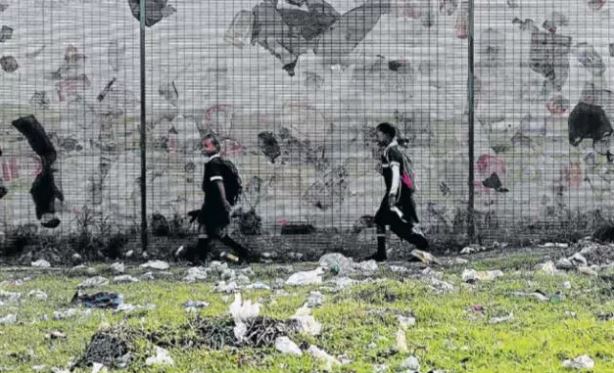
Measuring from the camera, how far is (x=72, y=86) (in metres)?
8.93

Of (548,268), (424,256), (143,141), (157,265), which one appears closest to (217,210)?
(157,265)

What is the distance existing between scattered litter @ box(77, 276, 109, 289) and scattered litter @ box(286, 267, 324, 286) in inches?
61.8

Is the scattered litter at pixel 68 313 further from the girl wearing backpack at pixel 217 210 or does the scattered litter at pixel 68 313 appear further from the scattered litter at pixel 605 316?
the scattered litter at pixel 605 316

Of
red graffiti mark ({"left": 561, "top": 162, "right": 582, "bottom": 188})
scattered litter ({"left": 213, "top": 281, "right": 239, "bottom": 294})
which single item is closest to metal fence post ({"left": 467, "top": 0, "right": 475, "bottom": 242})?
red graffiti mark ({"left": 561, "top": 162, "right": 582, "bottom": 188})

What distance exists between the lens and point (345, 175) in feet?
29.4

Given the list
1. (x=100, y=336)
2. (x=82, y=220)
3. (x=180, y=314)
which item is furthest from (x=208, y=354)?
(x=82, y=220)

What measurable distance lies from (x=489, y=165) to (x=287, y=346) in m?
4.93

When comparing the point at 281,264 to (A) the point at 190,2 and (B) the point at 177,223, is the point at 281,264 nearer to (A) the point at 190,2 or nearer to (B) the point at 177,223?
(B) the point at 177,223

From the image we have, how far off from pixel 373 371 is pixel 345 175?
4.69 metres

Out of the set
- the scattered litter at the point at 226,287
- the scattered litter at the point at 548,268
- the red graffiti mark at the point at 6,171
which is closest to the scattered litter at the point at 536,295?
the scattered litter at the point at 548,268

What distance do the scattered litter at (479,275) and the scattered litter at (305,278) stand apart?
3.93 feet

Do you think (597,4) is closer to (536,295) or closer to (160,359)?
(536,295)

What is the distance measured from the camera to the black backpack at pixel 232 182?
890 cm

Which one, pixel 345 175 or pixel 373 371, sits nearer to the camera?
Answer: pixel 373 371
